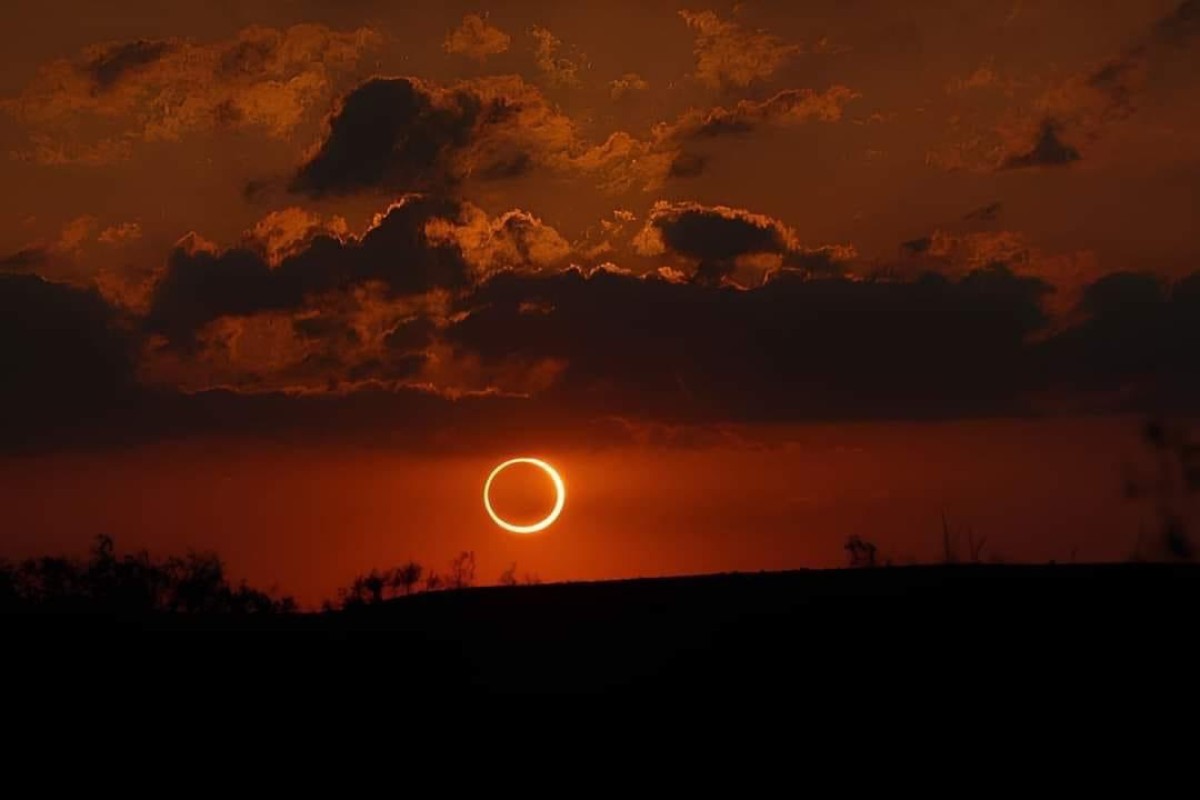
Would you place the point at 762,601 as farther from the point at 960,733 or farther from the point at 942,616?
the point at 960,733

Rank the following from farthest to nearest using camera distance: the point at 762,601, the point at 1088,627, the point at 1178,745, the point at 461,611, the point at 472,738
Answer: the point at 461,611, the point at 762,601, the point at 1088,627, the point at 472,738, the point at 1178,745

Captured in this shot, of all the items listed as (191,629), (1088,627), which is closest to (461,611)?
(191,629)

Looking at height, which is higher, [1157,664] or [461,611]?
[461,611]

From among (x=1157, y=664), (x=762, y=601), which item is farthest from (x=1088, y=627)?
(x=762, y=601)

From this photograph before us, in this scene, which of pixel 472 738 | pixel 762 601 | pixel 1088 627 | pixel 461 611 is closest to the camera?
pixel 472 738

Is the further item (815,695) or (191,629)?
(191,629)

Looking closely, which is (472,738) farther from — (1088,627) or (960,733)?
(1088,627)

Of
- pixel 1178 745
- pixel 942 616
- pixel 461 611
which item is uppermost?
pixel 461 611
